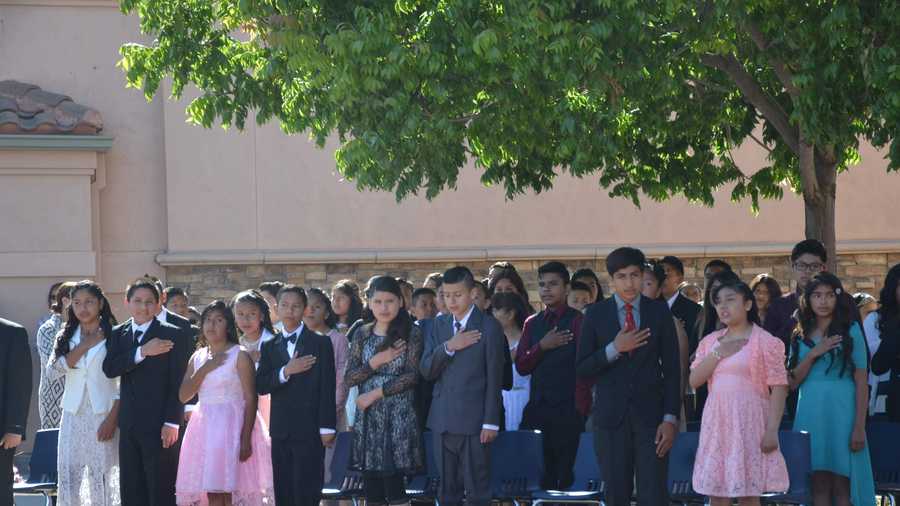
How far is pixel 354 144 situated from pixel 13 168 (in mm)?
8050

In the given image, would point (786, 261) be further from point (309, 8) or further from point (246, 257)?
point (309, 8)

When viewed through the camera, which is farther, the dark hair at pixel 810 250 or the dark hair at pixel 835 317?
the dark hair at pixel 810 250

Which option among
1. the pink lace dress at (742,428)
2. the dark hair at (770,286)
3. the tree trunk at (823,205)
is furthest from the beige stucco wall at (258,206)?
the pink lace dress at (742,428)

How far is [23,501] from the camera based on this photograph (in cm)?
1276

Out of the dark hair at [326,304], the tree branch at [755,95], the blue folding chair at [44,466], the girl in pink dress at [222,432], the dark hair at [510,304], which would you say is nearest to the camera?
the girl in pink dress at [222,432]

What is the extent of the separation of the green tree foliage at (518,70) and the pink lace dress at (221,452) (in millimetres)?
1884

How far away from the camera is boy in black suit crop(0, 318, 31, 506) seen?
934 cm

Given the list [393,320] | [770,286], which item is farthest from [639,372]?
[770,286]

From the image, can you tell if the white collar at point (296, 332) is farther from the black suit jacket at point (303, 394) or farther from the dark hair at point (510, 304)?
the dark hair at point (510, 304)

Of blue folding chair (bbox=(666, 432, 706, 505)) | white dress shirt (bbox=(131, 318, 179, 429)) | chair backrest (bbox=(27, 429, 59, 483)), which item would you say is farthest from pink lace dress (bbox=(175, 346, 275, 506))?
blue folding chair (bbox=(666, 432, 706, 505))

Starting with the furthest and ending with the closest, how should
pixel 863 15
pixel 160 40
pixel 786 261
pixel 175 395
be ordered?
1. pixel 786 261
2. pixel 160 40
3. pixel 175 395
4. pixel 863 15

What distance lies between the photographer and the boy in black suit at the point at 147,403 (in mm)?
9812

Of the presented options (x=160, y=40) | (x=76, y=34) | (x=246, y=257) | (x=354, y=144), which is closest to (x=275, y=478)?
(x=354, y=144)

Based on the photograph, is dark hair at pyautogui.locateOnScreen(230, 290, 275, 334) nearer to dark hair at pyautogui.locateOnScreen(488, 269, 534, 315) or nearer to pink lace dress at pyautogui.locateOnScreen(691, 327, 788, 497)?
dark hair at pyautogui.locateOnScreen(488, 269, 534, 315)
